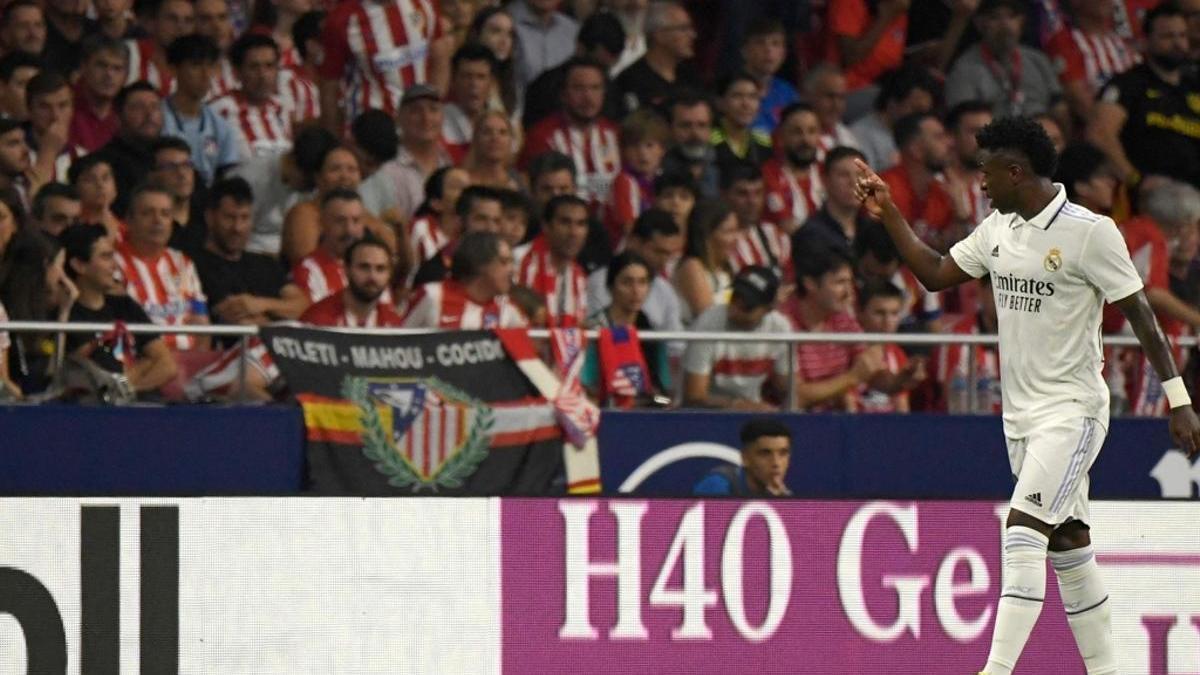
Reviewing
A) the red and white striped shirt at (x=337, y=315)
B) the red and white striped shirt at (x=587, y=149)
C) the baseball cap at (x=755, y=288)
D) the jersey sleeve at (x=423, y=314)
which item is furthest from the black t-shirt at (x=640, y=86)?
the red and white striped shirt at (x=337, y=315)

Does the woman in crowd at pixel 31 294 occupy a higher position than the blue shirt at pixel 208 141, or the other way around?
the blue shirt at pixel 208 141

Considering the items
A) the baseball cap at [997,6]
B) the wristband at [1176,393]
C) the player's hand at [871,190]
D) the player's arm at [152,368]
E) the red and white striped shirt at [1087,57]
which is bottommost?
the wristband at [1176,393]

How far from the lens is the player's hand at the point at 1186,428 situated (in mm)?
7910

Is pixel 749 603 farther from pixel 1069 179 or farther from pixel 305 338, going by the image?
pixel 1069 179

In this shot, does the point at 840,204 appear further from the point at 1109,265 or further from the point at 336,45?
the point at 1109,265

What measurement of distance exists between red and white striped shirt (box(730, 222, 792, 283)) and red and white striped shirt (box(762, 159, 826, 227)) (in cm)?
24

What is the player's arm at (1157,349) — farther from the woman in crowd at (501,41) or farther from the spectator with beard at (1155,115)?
the spectator with beard at (1155,115)

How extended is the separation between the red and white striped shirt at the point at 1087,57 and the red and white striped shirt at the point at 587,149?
3.65 meters

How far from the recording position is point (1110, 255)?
812cm

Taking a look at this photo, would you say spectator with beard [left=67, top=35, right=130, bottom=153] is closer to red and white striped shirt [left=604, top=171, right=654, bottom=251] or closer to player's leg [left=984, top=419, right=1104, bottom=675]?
red and white striped shirt [left=604, top=171, right=654, bottom=251]

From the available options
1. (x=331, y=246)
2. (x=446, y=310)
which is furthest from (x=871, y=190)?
(x=331, y=246)

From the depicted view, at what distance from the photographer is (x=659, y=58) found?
14836mm

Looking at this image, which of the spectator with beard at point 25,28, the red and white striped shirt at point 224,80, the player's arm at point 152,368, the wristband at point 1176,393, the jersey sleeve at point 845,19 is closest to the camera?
the wristband at point 1176,393

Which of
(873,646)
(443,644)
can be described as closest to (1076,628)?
(873,646)
